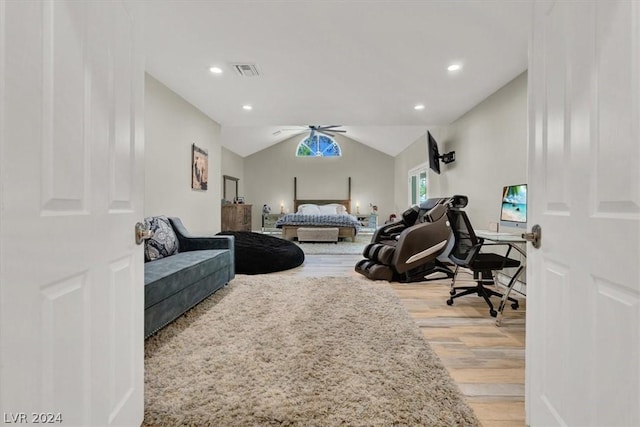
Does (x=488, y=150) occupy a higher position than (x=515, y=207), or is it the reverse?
(x=488, y=150)

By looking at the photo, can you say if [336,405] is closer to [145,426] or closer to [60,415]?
[145,426]

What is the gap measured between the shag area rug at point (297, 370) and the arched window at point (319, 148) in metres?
8.58

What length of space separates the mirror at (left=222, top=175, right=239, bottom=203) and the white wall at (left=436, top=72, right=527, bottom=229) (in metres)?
6.38

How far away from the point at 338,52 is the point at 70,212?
2758 millimetres

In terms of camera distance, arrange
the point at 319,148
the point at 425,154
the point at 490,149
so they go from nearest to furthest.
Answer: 1. the point at 490,149
2. the point at 425,154
3. the point at 319,148

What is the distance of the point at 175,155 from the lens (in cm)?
411

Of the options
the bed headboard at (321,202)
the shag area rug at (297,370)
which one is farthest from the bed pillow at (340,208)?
the shag area rug at (297,370)

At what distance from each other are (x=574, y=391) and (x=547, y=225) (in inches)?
21.4

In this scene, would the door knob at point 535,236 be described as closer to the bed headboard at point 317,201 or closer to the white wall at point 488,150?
the white wall at point 488,150

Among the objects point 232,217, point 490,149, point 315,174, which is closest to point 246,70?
point 490,149

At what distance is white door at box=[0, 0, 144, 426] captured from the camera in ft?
2.05

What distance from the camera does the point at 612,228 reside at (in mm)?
780

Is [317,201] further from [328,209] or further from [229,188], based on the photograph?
[229,188]

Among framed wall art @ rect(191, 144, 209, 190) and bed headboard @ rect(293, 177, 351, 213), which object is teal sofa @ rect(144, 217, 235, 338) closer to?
framed wall art @ rect(191, 144, 209, 190)
